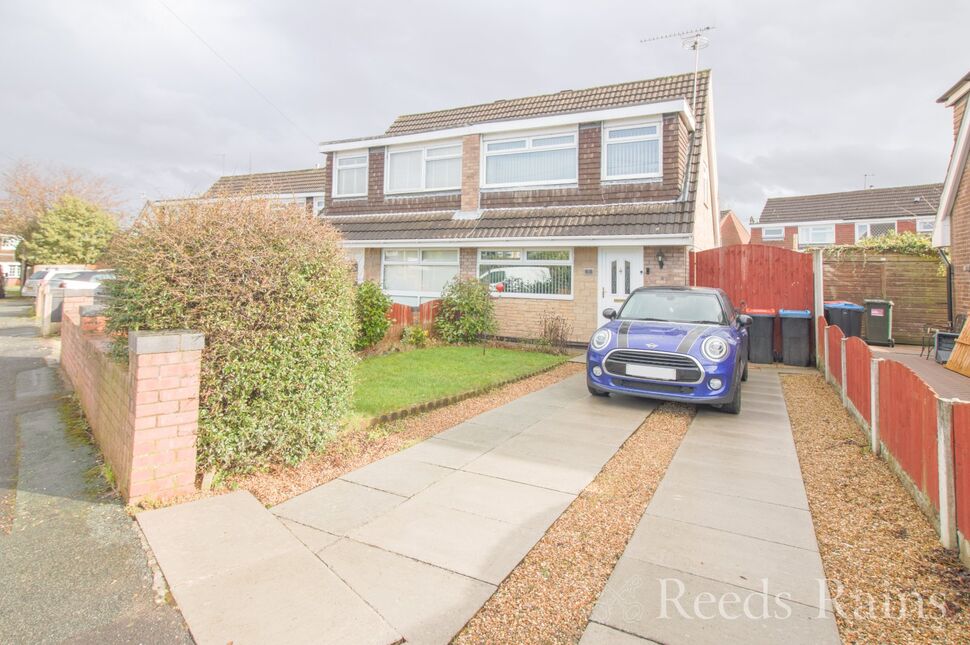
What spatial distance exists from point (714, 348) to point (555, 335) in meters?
5.34

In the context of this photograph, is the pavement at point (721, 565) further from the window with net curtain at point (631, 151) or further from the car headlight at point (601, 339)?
the window with net curtain at point (631, 151)

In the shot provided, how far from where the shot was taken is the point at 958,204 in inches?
407

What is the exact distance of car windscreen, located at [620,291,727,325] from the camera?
681 centimetres

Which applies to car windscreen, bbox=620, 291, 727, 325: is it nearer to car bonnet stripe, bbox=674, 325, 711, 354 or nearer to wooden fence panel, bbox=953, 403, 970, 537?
car bonnet stripe, bbox=674, 325, 711, 354

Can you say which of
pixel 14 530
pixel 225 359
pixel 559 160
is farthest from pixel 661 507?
pixel 559 160

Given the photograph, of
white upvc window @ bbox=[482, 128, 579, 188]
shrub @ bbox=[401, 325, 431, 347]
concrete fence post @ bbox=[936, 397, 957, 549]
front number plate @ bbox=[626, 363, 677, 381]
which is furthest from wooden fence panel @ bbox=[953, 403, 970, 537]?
white upvc window @ bbox=[482, 128, 579, 188]

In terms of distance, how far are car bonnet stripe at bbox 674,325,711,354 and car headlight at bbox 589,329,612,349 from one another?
882 mm

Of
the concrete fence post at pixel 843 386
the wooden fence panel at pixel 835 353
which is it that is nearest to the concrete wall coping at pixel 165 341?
the concrete fence post at pixel 843 386

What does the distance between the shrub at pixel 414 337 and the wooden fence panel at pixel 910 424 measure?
836 centimetres

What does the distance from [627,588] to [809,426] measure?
14.3ft

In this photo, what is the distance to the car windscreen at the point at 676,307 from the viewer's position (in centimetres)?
681

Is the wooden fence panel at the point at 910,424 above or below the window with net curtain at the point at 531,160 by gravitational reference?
below

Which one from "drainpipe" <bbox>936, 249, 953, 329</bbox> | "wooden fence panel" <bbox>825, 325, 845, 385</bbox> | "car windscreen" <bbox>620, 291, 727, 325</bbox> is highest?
"drainpipe" <bbox>936, 249, 953, 329</bbox>

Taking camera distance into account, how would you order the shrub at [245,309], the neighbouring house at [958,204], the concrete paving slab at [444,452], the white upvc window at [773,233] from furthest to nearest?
the white upvc window at [773,233] < the neighbouring house at [958,204] < the concrete paving slab at [444,452] < the shrub at [245,309]
